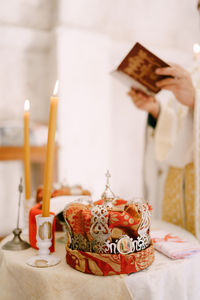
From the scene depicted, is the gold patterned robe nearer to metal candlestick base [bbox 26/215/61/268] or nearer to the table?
the table

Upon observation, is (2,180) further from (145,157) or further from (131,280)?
(131,280)

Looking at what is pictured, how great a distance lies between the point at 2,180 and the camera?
2150 mm

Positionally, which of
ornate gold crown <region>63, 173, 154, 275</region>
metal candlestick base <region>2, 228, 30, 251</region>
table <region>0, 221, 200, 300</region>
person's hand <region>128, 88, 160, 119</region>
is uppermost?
person's hand <region>128, 88, 160, 119</region>

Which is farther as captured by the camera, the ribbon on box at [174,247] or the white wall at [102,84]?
the white wall at [102,84]

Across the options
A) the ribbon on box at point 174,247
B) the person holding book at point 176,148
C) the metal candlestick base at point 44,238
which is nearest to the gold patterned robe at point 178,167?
the person holding book at point 176,148

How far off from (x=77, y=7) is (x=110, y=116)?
0.77 meters

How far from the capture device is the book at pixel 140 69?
1143 millimetres

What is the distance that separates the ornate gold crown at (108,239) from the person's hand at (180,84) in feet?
2.16

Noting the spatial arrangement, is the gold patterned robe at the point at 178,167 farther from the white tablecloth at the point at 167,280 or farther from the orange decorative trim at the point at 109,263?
the orange decorative trim at the point at 109,263

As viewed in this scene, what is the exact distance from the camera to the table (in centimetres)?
73

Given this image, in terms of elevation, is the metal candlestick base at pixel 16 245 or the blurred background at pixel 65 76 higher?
the blurred background at pixel 65 76

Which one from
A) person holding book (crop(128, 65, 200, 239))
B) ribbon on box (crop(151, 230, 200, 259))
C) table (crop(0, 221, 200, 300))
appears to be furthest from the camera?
person holding book (crop(128, 65, 200, 239))

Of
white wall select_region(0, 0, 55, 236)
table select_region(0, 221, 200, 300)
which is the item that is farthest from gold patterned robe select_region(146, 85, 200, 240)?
white wall select_region(0, 0, 55, 236)

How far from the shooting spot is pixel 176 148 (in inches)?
56.7
